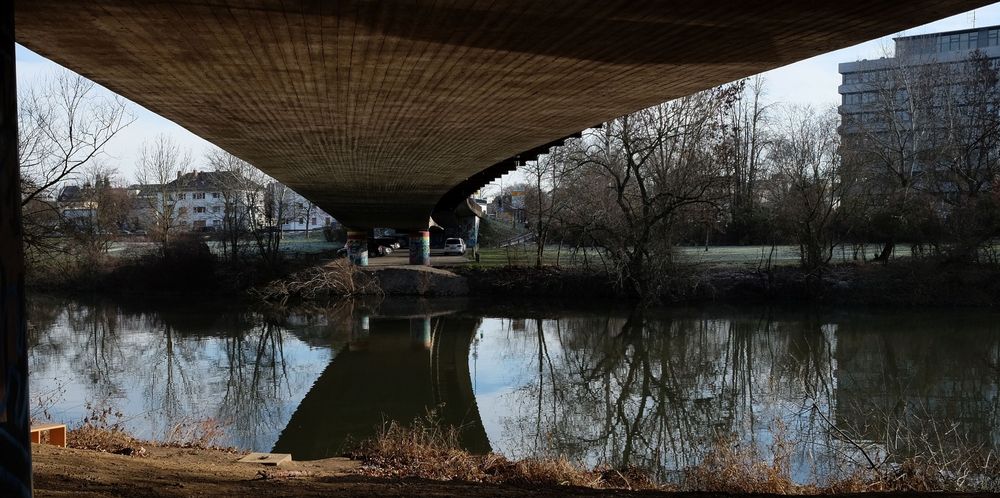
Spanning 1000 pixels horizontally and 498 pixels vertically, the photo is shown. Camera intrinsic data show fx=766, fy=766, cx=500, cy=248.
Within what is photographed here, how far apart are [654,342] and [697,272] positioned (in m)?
8.68

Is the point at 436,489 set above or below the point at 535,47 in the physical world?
below

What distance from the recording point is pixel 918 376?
16.3m

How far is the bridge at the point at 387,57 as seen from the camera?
5574 mm

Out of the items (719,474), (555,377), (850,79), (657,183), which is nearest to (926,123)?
(657,183)

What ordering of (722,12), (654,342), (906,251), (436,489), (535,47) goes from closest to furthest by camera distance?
(722,12) → (436,489) → (535,47) → (654,342) → (906,251)

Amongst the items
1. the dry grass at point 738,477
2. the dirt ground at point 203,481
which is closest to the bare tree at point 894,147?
the dry grass at point 738,477

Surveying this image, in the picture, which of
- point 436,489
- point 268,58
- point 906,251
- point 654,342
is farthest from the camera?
point 906,251

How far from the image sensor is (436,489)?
6434mm

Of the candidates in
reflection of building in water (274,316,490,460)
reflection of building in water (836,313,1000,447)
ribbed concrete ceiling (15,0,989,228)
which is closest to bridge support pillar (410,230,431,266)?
reflection of building in water (274,316,490,460)

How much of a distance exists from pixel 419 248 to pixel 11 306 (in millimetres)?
33556

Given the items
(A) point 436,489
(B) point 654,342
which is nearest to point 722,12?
(A) point 436,489

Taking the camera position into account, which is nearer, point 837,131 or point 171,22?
point 171,22

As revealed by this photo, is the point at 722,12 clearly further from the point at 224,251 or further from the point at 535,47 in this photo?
the point at 224,251

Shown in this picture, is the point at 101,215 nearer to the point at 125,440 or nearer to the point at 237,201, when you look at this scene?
the point at 237,201
